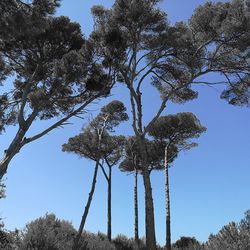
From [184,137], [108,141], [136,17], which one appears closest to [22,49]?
[136,17]

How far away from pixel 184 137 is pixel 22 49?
35.7 feet

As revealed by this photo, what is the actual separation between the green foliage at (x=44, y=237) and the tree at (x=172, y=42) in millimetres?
3672

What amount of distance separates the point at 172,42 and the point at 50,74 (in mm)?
4382

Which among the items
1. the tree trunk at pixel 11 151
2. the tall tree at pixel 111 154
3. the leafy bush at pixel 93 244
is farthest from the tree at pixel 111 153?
the tree trunk at pixel 11 151

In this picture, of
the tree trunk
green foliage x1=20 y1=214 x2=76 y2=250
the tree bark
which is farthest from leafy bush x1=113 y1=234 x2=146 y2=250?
the tree trunk

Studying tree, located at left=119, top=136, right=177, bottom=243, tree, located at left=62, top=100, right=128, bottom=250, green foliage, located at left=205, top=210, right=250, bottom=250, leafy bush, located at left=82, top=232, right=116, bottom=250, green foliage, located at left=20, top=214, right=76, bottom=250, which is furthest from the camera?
tree, located at left=119, top=136, right=177, bottom=243

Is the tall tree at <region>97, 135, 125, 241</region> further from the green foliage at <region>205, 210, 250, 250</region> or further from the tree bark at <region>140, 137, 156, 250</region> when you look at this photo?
the green foliage at <region>205, 210, 250, 250</region>

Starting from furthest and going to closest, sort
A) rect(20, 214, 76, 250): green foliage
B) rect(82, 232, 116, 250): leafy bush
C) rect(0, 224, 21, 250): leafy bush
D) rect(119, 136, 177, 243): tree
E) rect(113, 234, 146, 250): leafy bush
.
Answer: rect(119, 136, 177, 243): tree < rect(113, 234, 146, 250): leafy bush < rect(82, 232, 116, 250): leafy bush < rect(20, 214, 76, 250): green foliage < rect(0, 224, 21, 250): leafy bush

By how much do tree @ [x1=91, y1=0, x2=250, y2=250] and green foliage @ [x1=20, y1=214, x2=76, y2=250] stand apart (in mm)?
3672

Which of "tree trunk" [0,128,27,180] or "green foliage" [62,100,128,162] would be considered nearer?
"tree trunk" [0,128,27,180]

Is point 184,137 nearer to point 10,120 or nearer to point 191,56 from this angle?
point 191,56

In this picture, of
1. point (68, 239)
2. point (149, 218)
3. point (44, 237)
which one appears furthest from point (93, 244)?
point (149, 218)

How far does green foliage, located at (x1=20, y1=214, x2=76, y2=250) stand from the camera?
515 inches

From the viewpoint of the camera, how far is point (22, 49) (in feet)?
50.4
